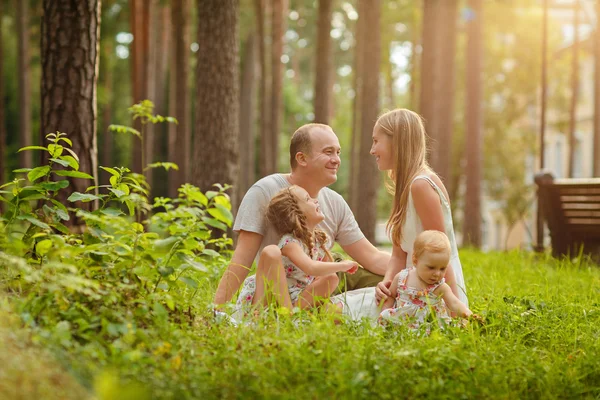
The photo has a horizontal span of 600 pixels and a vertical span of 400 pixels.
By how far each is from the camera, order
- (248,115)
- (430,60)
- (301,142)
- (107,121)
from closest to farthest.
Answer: (301,142), (430,60), (248,115), (107,121)

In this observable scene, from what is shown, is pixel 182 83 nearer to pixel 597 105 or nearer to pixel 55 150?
pixel 597 105

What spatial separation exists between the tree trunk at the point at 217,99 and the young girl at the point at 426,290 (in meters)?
4.41

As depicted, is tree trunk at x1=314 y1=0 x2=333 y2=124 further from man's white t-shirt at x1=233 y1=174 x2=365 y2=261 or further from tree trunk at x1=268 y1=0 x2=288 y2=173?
man's white t-shirt at x1=233 y1=174 x2=365 y2=261

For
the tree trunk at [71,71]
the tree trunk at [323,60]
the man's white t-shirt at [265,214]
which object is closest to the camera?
the man's white t-shirt at [265,214]

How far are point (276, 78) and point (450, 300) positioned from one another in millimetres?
18766

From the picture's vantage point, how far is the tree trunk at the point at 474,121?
16609mm

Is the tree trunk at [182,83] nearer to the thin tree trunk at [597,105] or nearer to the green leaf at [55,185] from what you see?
the thin tree trunk at [597,105]

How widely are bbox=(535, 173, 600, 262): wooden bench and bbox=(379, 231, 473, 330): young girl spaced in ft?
17.5

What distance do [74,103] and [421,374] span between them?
422 centimetres

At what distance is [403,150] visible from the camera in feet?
17.5

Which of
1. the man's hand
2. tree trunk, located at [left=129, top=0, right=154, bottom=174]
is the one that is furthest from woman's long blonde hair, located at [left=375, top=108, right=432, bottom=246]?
tree trunk, located at [left=129, top=0, right=154, bottom=174]

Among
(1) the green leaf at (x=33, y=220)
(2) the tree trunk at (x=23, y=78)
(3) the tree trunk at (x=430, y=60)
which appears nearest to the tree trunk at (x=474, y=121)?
(3) the tree trunk at (x=430, y=60)

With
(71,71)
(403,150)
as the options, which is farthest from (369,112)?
(403,150)

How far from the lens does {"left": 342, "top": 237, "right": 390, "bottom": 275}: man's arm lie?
6.12m
